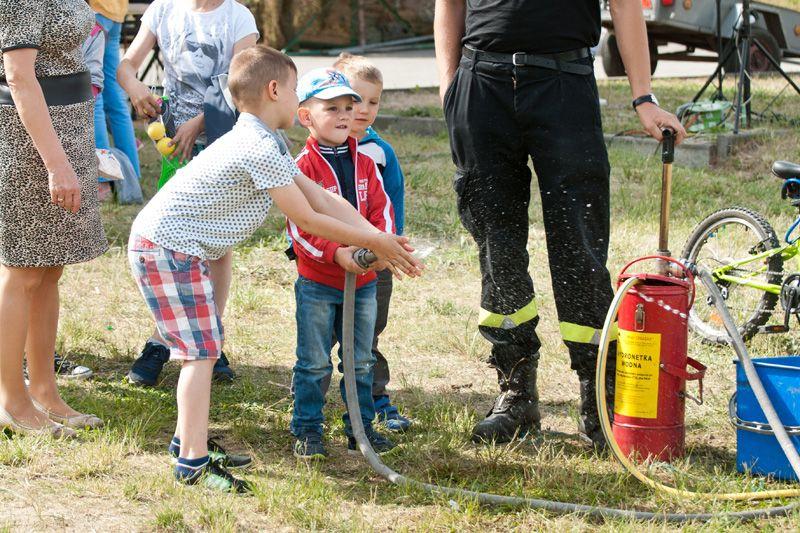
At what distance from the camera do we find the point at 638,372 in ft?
12.1

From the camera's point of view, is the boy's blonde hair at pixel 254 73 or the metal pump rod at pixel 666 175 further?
the metal pump rod at pixel 666 175

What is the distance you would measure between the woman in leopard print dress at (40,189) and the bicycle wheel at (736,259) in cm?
284

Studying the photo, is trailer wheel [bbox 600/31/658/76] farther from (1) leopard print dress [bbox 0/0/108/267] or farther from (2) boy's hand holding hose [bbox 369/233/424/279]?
(2) boy's hand holding hose [bbox 369/233/424/279]

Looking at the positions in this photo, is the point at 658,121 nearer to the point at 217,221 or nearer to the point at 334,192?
the point at 334,192

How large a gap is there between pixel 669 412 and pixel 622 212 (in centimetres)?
412

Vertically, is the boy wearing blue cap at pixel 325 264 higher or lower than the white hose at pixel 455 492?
higher

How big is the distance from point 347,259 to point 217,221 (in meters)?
0.45

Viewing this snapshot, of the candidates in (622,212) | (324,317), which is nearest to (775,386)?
(324,317)

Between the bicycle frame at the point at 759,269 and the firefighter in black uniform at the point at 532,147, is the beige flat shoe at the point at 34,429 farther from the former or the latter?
the bicycle frame at the point at 759,269

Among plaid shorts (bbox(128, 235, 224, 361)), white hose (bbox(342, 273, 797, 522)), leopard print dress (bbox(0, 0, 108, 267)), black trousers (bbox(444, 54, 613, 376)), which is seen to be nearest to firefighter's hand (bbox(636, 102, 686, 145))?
black trousers (bbox(444, 54, 613, 376))

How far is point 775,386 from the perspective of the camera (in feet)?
11.5

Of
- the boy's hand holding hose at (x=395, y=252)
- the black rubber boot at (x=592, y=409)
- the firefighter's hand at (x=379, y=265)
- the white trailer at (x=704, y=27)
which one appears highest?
the white trailer at (x=704, y=27)

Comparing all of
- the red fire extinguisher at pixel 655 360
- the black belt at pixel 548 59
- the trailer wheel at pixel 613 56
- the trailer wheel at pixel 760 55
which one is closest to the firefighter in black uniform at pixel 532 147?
the black belt at pixel 548 59

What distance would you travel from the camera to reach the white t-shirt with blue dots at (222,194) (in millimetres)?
3352
